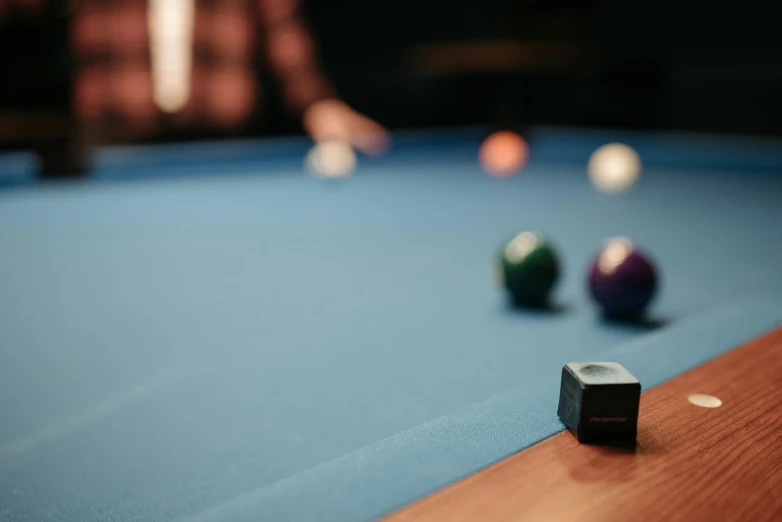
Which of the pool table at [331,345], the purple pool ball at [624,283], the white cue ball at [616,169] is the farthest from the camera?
the white cue ball at [616,169]

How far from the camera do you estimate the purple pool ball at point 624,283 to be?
5.48 ft

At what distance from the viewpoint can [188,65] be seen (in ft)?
17.6

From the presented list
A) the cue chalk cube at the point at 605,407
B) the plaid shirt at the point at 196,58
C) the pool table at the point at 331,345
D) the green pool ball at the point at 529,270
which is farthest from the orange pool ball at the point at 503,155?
the cue chalk cube at the point at 605,407

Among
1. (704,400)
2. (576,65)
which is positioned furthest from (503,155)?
(704,400)

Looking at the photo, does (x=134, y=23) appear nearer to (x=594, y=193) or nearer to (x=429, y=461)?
(x=594, y=193)

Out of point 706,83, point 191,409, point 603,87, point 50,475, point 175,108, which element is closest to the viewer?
point 50,475

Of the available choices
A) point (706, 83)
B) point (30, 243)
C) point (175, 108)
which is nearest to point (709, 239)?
point (30, 243)

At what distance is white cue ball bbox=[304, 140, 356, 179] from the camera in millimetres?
3908

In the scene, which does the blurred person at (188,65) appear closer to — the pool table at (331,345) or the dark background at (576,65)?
the dark background at (576,65)

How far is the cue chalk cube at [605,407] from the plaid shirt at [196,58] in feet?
13.7

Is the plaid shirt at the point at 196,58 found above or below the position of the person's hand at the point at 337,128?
above

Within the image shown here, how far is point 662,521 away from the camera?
0.70 meters

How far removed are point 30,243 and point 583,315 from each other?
6.35 feet

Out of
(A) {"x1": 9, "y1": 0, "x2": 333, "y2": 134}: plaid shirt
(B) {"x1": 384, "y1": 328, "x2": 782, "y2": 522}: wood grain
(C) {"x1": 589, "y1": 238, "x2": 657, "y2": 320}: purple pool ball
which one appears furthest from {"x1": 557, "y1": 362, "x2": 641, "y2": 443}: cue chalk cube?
(A) {"x1": 9, "y1": 0, "x2": 333, "y2": 134}: plaid shirt
